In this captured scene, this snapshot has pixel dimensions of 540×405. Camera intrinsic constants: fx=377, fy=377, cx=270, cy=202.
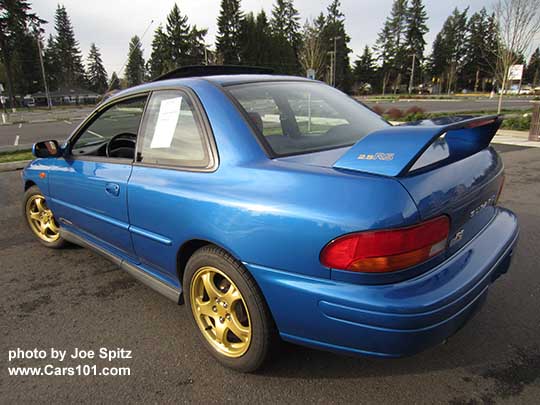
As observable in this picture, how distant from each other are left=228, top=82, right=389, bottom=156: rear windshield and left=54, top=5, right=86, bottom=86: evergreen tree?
95843mm

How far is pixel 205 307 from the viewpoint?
222 centimetres

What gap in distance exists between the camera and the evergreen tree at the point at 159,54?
71.6 m

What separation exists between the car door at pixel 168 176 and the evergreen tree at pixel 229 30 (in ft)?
230

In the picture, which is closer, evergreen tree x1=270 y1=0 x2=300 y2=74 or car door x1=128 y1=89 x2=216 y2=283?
car door x1=128 y1=89 x2=216 y2=283

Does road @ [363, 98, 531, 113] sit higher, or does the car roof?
the car roof

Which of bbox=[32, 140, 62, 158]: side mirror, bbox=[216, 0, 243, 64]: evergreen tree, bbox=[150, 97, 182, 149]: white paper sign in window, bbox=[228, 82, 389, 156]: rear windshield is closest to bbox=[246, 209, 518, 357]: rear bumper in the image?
bbox=[228, 82, 389, 156]: rear windshield

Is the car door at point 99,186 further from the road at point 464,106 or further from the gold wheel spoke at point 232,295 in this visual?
the road at point 464,106

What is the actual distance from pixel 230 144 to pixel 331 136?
28.2 inches

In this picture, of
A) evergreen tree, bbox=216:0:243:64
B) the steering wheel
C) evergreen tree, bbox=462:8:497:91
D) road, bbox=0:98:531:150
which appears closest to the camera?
the steering wheel

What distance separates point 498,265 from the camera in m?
1.98

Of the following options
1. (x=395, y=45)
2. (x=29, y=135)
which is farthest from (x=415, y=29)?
(x=29, y=135)

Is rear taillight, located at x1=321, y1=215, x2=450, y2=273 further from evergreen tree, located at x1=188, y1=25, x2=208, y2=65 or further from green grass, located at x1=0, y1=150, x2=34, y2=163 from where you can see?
evergreen tree, located at x1=188, y1=25, x2=208, y2=65

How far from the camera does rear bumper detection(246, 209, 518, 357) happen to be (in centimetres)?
151

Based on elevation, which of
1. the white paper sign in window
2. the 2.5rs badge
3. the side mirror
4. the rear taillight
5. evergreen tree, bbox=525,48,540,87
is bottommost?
the rear taillight
